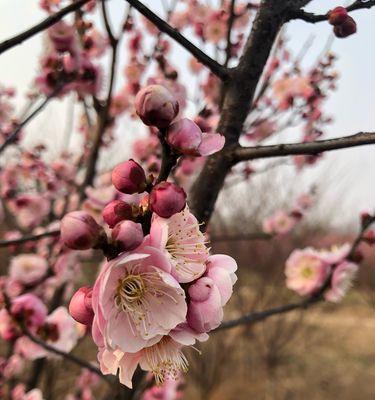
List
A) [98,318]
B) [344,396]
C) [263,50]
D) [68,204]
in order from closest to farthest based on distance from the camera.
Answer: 1. [98,318]
2. [263,50]
3. [68,204]
4. [344,396]

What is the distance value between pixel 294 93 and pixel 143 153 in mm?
866

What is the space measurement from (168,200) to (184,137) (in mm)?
92

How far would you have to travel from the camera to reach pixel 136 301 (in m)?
0.55

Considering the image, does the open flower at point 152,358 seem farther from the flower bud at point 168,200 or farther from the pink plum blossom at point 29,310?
the pink plum blossom at point 29,310

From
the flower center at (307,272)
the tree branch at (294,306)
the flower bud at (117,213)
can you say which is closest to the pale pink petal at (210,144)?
the flower bud at (117,213)

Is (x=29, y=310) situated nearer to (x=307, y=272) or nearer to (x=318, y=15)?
(x=318, y=15)

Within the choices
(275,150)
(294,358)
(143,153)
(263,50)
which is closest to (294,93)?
(143,153)

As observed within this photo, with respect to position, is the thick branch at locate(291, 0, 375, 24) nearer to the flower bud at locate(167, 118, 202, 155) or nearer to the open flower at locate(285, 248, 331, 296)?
the flower bud at locate(167, 118, 202, 155)

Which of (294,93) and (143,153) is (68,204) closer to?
(143,153)

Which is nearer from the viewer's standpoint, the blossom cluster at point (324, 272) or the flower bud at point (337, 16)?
the flower bud at point (337, 16)

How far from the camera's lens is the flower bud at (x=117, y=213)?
20.7 inches

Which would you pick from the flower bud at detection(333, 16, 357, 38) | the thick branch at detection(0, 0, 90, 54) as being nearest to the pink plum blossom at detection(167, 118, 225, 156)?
the thick branch at detection(0, 0, 90, 54)

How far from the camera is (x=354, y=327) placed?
32.2 feet

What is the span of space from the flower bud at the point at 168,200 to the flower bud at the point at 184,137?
0.21ft
